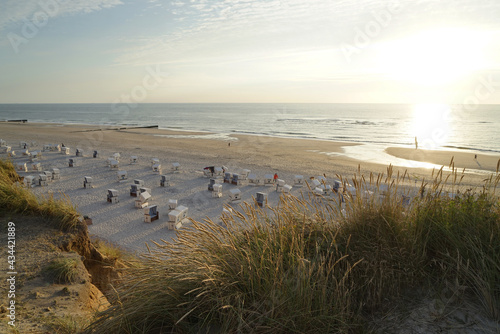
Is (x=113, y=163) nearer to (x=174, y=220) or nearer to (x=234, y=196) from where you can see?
(x=234, y=196)

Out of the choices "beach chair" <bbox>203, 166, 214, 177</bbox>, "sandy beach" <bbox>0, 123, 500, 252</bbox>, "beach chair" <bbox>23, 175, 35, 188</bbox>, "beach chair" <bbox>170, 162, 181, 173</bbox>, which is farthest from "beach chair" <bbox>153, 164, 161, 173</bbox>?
"beach chair" <bbox>23, 175, 35, 188</bbox>

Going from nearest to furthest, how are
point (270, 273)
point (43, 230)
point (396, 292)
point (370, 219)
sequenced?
point (270, 273) → point (396, 292) → point (370, 219) → point (43, 230)

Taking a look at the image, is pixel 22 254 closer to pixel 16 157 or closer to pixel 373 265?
pixel 373 265

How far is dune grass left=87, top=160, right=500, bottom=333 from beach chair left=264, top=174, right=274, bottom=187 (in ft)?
38.3

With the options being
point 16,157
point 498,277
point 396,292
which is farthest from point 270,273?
point 16,157

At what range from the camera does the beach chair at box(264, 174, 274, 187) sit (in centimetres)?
1536

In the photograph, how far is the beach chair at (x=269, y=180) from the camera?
1536cm

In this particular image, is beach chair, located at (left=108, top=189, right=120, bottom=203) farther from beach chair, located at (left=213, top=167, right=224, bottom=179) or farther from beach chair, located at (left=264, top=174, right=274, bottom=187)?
beach chair, located at (left=264, top=174, right=274, bottom=187)

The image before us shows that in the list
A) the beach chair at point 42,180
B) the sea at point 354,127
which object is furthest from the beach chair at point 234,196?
the beach chair at point 42,180

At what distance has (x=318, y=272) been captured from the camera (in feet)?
8.21

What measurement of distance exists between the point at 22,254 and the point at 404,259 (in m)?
5.61

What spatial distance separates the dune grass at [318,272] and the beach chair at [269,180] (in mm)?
11678

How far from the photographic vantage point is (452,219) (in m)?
3.33

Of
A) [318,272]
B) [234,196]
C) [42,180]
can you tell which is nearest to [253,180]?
[234,196]
